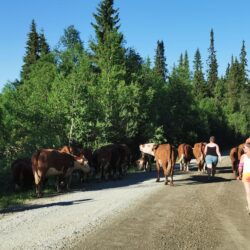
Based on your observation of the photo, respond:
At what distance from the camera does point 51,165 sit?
56.4 ft

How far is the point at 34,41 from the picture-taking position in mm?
68625

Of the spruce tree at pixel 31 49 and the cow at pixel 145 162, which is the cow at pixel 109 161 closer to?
the cow at pixel 145 162

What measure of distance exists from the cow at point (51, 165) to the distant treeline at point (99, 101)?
9.25m

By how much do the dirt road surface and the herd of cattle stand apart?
4.00 feet

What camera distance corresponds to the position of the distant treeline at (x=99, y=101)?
29.3m

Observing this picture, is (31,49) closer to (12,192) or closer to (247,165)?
(12,192)

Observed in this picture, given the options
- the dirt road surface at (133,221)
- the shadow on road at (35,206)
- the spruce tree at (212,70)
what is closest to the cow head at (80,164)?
the dirt road surface at (133,221)

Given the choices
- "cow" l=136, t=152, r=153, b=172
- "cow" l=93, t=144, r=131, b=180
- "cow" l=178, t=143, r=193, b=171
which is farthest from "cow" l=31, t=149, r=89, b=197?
"cow" l=136, t=152, r=153, b=172

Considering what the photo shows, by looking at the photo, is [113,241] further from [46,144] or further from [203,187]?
[46,144]

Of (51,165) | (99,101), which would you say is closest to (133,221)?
(51,165)

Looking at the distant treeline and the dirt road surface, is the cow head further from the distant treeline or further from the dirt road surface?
the distant treeline

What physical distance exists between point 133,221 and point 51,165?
257 inches

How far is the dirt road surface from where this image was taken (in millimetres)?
9383

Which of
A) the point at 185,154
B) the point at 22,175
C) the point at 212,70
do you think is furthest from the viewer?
the point at 212,70
